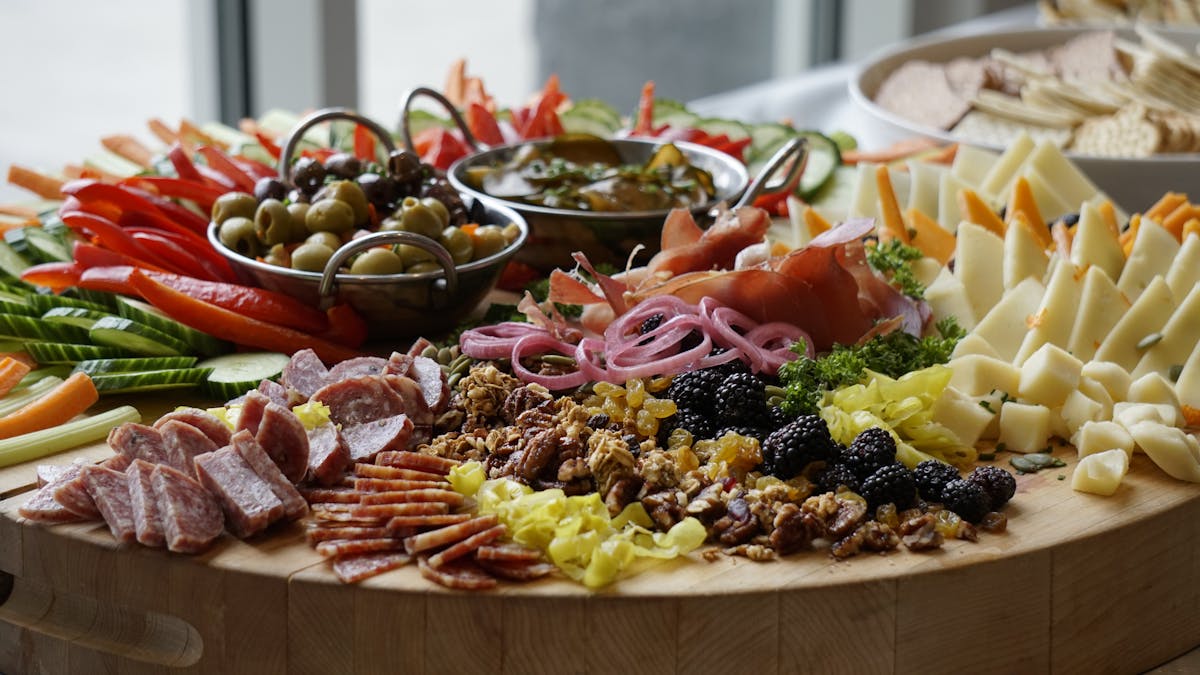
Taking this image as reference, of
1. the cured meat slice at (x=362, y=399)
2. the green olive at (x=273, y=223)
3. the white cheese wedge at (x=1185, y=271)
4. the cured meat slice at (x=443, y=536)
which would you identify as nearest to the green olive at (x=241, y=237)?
the green olive at (x=273, y=223)

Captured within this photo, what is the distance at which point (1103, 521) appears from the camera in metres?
2.04

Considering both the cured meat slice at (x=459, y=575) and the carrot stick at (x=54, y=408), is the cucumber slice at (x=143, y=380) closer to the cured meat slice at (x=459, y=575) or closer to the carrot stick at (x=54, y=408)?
the carrot stick at (x=54, y=408)

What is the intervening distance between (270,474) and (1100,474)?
1.30m

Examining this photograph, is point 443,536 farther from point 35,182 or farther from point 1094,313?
point 35,182

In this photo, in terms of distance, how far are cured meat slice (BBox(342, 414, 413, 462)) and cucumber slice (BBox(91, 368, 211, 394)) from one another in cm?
40

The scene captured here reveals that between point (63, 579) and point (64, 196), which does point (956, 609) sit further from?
point (64, 196)

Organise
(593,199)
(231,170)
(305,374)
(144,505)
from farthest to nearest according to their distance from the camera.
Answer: (231,170)
(593,199)
(305,374)
(144,505)

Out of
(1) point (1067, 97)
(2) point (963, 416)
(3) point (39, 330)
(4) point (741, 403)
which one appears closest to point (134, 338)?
(3) point (39, 330)

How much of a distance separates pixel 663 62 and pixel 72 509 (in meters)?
6.46

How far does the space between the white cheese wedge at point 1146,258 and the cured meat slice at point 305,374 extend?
5.40 ft

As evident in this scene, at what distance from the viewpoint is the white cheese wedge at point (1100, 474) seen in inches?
83.7

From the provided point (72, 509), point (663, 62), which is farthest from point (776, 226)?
point (663, 62)

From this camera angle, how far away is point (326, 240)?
108 inches

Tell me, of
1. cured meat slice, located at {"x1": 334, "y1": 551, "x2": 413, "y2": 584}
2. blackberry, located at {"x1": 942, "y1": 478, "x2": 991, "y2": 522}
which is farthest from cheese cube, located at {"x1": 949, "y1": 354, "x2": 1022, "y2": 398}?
cured meat slice, located at {"x1": 334, "y1": 551, "x2": 413, "y2": 584}
